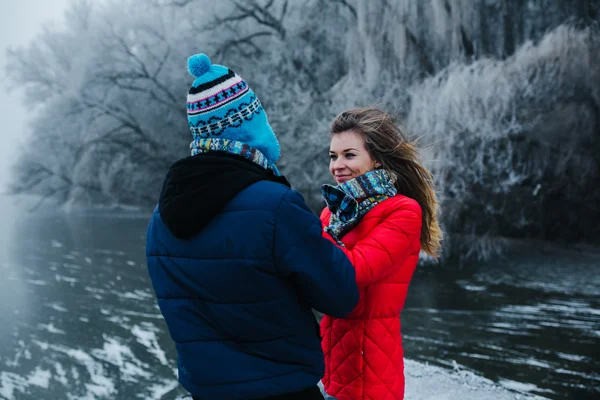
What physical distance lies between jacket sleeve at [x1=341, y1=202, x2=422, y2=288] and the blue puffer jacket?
0.37ft

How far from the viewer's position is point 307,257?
45.3 inches

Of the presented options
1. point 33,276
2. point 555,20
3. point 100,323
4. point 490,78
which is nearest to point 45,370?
point 100,323

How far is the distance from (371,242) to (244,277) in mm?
407

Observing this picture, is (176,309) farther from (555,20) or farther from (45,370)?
(555,20)

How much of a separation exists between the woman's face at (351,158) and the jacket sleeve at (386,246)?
0.18 metres

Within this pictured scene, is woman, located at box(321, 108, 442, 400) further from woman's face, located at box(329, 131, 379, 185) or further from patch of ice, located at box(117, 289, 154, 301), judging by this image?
patch of ice, located at box(117, 289, 154, 301)

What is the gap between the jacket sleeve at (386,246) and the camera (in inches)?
52.8

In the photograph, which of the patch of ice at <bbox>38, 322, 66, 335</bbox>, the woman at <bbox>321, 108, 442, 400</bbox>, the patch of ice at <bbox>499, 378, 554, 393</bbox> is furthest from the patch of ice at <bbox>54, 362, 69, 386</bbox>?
the woman at <bbox>321, 108, 442, 400</bbox>

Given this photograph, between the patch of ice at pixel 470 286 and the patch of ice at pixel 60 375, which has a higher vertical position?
the patch of ice at pixel 60 375

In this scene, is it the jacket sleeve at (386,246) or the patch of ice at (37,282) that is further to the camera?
the patch of ice at (37,282)

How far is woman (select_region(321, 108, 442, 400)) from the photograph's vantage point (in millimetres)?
1463

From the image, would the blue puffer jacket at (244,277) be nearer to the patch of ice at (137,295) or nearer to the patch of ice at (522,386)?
the patch of ice at (522,386)

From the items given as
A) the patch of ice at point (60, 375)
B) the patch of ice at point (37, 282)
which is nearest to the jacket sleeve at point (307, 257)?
the patch of ice at point (60, 375)

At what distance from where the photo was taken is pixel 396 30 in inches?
385
